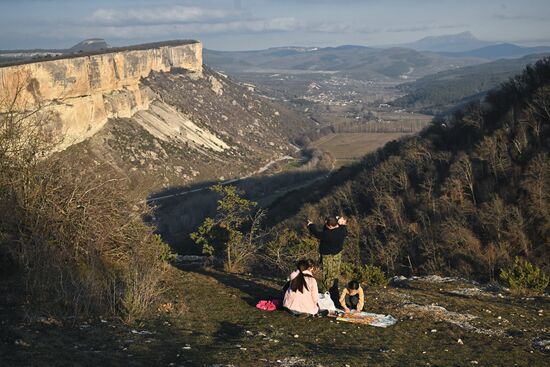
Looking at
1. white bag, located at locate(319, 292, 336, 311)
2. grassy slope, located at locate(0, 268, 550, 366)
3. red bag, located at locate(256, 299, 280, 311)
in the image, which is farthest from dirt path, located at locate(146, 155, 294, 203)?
white bag, located at locate(319, 292, 336, 311)

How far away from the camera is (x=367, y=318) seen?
1229cm

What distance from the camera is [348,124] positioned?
17388 cm

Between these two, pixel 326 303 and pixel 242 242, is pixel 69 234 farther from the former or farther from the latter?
pixel 242 242

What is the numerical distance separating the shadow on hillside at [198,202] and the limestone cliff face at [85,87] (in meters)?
14.8

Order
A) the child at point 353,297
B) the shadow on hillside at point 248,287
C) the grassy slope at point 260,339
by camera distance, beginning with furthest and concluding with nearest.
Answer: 1. the shadow on hillside at point 248,287
2. the child at point 353,297
3. the grassy slope at point 260,339

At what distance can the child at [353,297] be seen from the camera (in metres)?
12.8

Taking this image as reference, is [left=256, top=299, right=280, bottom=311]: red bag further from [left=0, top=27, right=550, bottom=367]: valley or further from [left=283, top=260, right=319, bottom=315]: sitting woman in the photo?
[left=283, top=260, right=319, bottom=315]: sitting woman

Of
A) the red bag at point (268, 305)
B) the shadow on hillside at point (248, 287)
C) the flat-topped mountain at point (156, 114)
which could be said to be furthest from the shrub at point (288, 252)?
the flat-topped mountain at point (156, 114)

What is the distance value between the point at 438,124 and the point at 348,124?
Answer: 343 feet

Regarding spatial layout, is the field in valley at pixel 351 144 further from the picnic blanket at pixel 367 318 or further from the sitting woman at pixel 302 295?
the sitting woman at pixel 302 295

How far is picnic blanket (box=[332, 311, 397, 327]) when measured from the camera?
12070 mm

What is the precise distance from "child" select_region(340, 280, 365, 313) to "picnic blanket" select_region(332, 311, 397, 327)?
278 millimetres

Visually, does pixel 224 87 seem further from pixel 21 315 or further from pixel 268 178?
pixel 21 315

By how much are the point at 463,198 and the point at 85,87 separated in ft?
208
